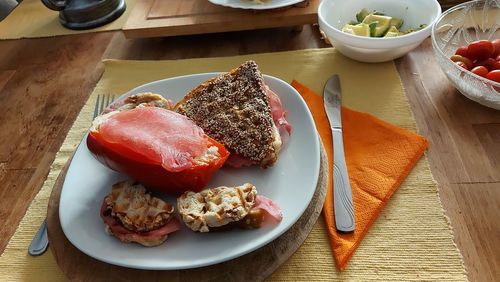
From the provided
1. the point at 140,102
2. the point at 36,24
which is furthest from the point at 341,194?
the point at 36,24

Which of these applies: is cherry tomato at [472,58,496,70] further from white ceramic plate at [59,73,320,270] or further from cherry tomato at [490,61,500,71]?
white ceramic plate at [59,73,320,270]

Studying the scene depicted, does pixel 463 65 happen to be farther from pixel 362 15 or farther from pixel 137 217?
pixel 137 217


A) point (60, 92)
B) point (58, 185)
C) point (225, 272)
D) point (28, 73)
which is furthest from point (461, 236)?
point (28, 73)

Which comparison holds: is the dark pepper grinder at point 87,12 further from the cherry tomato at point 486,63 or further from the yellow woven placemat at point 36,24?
the cherry tomato at point 486,63

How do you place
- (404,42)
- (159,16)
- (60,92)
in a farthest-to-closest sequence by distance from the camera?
(159,16) → (60,92) → (404,42)

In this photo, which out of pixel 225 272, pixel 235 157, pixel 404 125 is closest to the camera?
pixel 225 272

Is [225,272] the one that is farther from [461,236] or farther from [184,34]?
[184,34]
